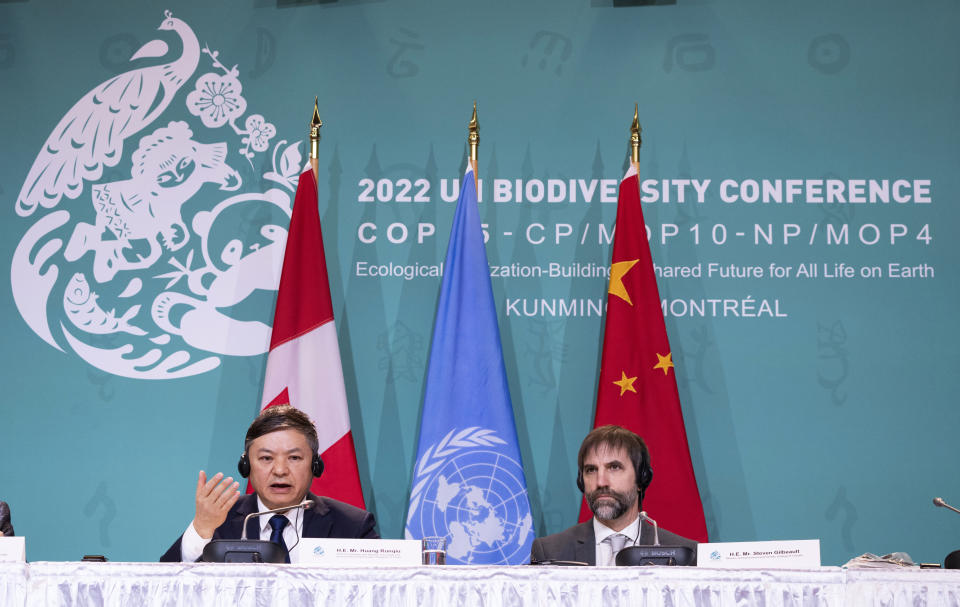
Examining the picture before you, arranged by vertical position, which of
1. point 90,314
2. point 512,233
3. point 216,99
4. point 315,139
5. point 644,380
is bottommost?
point 644,380

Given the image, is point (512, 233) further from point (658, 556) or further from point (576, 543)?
point (658, 556)

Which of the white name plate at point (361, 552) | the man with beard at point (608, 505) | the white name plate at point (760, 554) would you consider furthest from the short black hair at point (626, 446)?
the white name plate at point (361, 552)

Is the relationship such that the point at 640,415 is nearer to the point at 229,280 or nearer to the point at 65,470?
the point at 229,280

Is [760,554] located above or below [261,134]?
below

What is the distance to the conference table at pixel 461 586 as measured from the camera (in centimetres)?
192


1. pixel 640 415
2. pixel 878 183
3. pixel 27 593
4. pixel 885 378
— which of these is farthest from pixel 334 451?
pixel 878 183

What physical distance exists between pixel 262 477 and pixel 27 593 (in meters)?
1.15

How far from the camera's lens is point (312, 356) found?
12.9ft

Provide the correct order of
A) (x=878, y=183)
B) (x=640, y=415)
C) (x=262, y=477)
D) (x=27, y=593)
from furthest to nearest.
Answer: (x=878, y=183) → (x=640, y=415) → (x=262, y=477) → (x=27, y=593)

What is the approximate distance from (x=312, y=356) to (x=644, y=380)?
4.35ft

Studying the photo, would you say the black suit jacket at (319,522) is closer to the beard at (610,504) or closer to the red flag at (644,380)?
the beard at (610,504)

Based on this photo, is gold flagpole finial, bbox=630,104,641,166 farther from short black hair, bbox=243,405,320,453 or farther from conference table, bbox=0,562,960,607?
conference table, bbox=0,562,960,607

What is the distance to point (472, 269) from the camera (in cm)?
398

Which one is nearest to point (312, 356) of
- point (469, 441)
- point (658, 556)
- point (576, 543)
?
point (469, 441)
